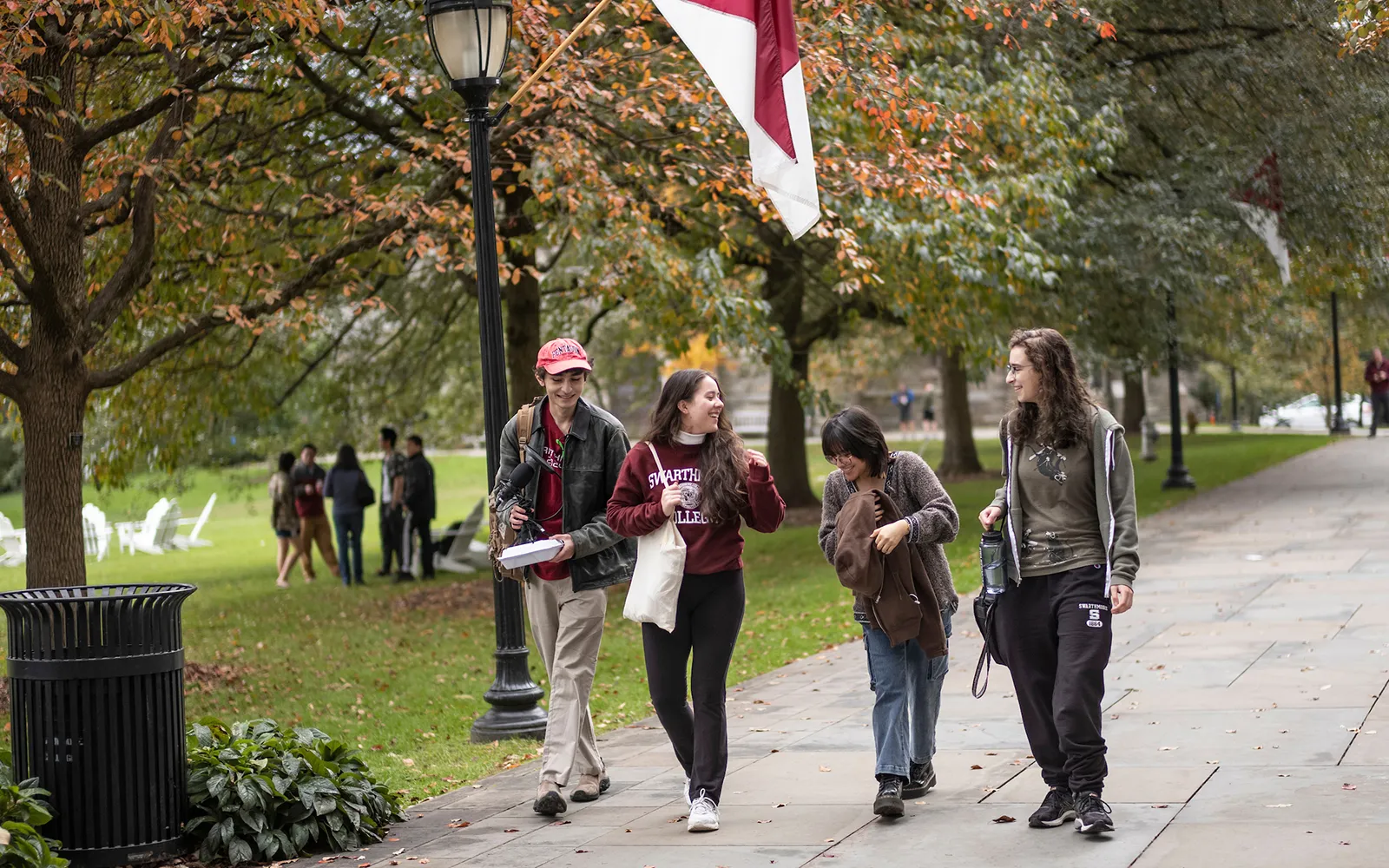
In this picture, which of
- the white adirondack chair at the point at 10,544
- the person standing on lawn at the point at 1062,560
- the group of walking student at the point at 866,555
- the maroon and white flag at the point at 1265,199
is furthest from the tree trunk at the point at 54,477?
the white adirondack chair at the point at 10,544

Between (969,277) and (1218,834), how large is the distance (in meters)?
8.35

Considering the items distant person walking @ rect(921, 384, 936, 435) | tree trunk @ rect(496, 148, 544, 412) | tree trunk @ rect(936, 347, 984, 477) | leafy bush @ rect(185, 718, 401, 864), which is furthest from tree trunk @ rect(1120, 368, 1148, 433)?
leafy bush @ rect(185, 718, 401, 864)

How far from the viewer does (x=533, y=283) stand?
16.0 m

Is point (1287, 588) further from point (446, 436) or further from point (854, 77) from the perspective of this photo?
point (446, 436)

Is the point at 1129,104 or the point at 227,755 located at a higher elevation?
the point at 1129,104

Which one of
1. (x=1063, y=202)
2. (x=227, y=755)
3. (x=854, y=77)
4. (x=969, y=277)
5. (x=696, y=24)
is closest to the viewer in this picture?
(x=227, y=755)

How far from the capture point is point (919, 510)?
607 cm

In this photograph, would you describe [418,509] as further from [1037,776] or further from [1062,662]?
[1062,662]

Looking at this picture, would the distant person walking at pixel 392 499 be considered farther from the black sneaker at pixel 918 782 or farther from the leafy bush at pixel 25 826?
the black sneaker at pixel 918 782

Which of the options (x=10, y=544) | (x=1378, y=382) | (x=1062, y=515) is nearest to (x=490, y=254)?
(x=1062, y=515)

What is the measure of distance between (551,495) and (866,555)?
1569 millimetres

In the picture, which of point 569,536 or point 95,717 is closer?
point 95,717

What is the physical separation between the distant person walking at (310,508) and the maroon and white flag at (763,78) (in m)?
12.5

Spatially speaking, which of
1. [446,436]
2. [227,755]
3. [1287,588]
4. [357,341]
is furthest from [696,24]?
[446,436]
